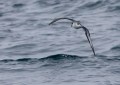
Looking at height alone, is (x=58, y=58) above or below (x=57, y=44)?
below

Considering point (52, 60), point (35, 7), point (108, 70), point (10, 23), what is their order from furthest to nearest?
point (35, 7) → point (10, 23) → point (52, 60) → point (108, 70)

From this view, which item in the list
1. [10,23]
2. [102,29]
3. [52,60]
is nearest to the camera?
[52,60]

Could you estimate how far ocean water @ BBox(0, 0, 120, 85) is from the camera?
20328 mm

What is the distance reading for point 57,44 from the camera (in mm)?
24156

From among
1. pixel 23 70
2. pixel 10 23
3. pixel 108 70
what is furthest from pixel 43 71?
pixel 10 23

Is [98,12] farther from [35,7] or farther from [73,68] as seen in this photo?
[73,68]

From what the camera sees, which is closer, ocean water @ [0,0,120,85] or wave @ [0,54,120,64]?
ocean water @ [0,0,120,85]

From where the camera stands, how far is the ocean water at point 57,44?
2033cm

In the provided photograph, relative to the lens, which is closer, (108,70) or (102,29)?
(108,70)

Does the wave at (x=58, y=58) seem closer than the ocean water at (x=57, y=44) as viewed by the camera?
No

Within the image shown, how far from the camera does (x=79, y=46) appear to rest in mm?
23719

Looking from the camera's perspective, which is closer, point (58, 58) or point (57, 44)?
point (58, 58)

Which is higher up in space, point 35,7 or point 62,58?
point 35,7

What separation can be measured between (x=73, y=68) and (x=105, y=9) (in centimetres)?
849
